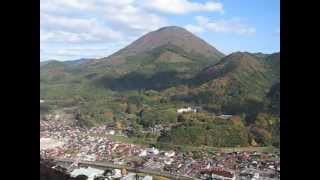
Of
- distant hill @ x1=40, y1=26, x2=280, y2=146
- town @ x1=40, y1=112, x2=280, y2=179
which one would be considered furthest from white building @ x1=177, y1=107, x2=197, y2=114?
town @ x1=40, y1=112, x2=280, y2=179

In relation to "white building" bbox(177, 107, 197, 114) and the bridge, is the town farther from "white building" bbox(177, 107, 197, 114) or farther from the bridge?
"white building" bbox(177, 107, 197, 114)

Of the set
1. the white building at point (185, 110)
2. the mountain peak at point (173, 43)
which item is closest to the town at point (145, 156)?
the white building at point (185, 110)

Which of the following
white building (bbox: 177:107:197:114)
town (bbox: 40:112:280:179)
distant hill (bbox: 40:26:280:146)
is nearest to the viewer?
town (bbox: 40:112:280:179)

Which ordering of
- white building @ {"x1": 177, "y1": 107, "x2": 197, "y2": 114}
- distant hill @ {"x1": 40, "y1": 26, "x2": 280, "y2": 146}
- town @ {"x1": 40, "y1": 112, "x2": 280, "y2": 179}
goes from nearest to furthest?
town @ {"x1": 40, "y1": 112, "x2": 280, "y2": 179} → distant hill @ {"x1": 40, "y1": 26, "x2": 280, "y2": 146} → white building @ {"x1": 177, "y1": 107, "x2": 197, "y2": 114}

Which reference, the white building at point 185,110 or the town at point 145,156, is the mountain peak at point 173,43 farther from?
the town at point 145,156

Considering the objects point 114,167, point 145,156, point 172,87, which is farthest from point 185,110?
point 114,167

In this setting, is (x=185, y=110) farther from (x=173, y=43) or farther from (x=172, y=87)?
(x=173, y=43)

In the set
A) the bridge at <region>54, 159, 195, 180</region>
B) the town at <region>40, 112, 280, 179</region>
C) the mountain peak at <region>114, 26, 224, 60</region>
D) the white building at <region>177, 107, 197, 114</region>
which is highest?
the mountain peak at <region>114, 26, 224, 60</region>
